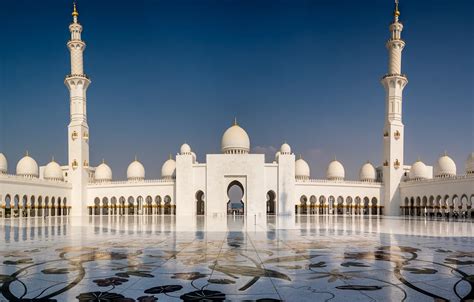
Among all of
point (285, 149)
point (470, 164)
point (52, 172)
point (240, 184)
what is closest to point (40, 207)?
point (52, 172)

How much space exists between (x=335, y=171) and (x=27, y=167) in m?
29.2

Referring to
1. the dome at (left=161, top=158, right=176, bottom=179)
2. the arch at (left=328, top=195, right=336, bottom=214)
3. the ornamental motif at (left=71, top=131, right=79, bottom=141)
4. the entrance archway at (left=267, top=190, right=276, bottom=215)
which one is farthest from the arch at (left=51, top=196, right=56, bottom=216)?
the arch at (left=328, top=195, right=336, bottom=214)

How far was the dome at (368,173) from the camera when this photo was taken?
39.1 meters

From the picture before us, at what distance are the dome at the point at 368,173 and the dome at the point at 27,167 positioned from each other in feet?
103

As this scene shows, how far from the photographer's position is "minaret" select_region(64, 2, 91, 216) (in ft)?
112

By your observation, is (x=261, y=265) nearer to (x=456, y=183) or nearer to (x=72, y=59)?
(x=456, y=183)

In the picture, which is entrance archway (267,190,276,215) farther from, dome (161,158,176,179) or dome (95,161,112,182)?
dome (95,161,112,182)

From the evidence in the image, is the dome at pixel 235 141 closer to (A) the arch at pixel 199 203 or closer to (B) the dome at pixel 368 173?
(A) the arch at pixel 199 203

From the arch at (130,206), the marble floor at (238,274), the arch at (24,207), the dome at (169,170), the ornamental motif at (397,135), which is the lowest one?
the arch at (130,206)

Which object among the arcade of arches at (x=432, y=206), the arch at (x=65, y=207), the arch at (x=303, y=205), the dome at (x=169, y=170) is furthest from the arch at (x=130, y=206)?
the arcade of arches at (x=432, y=206)

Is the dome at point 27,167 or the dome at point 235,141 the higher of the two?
the dome at point 235,141

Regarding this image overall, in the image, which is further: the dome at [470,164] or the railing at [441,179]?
the dome at [470,164]

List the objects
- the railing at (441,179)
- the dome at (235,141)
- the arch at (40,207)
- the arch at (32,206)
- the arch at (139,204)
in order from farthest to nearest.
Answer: the arch at (139,204) → the dome at (235,141) → the arch at (40,207) → the arch at (32,206) → the railing at (441,179)

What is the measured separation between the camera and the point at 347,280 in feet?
13.6
